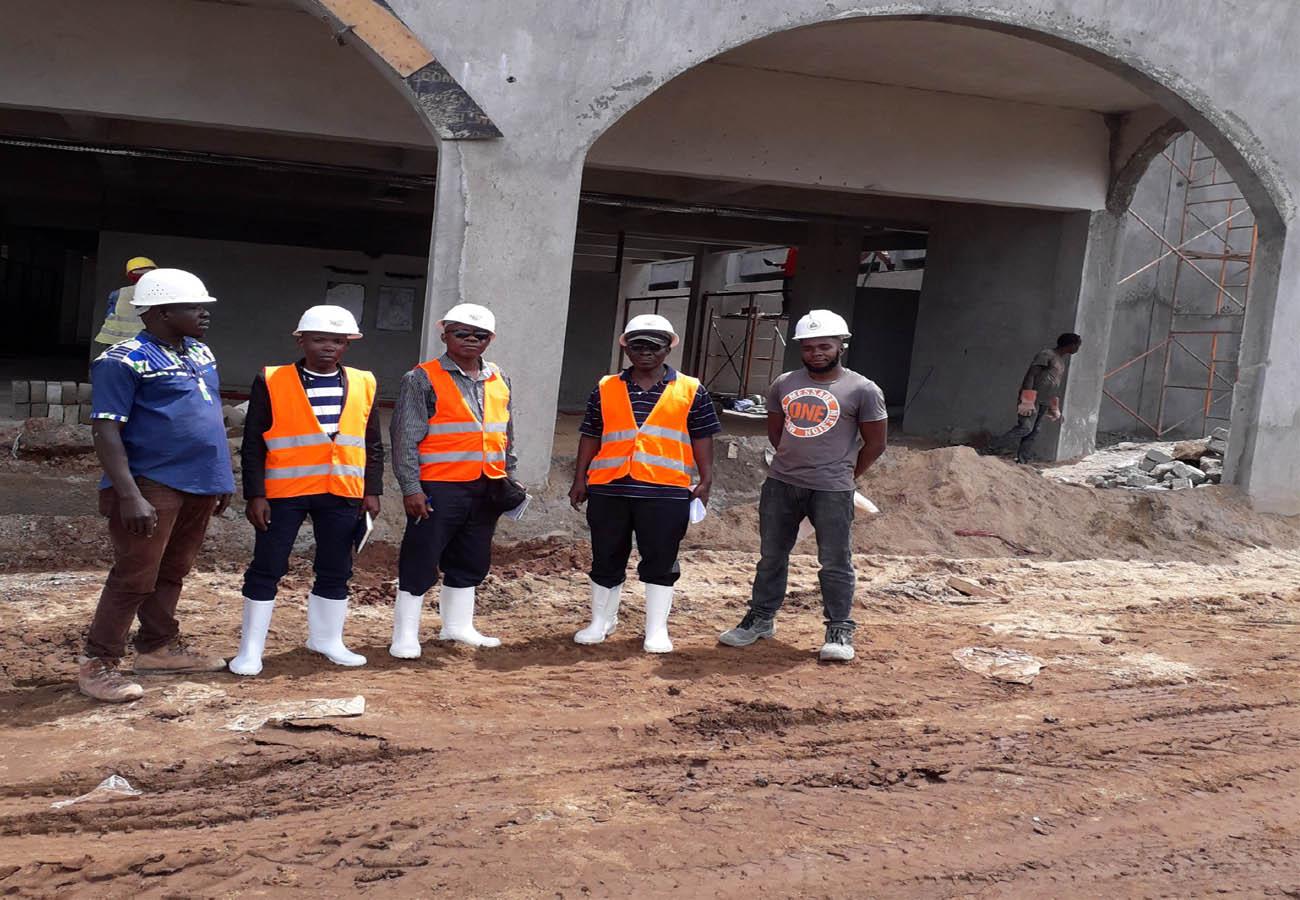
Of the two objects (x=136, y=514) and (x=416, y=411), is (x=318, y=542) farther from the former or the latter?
(x=136, y=514)

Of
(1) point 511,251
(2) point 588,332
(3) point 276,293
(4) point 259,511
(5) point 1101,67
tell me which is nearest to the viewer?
(4) point 259,511

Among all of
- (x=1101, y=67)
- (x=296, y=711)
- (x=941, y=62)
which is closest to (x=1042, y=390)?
(x=941, y=62)

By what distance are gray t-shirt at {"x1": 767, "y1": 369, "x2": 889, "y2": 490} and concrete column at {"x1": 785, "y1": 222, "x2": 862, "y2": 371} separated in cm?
1129

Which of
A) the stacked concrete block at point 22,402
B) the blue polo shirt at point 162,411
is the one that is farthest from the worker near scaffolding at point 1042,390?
the stacked concrete block at point 22,402

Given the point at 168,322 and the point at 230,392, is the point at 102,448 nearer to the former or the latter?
the point at 168,322

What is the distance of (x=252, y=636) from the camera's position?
490 centimetres

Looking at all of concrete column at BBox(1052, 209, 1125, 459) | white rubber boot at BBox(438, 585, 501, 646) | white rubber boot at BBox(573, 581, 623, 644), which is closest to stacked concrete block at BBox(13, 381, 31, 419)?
white rubber boot at BBox(438, 585, 501, 646)

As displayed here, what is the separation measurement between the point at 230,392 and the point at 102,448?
13.6m

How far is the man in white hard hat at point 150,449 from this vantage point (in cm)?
427

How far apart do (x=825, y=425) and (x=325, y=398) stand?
2.44 m

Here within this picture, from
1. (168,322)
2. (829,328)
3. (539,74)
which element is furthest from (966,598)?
(168,322)

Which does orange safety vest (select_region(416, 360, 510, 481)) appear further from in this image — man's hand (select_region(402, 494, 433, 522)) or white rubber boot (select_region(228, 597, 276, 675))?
white rubber boot (select_region(228, 597, 276, 675))

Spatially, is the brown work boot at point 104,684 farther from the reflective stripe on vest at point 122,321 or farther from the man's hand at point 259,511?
the reflective stripe on vest at point 122,321

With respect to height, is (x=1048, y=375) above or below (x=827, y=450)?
above
